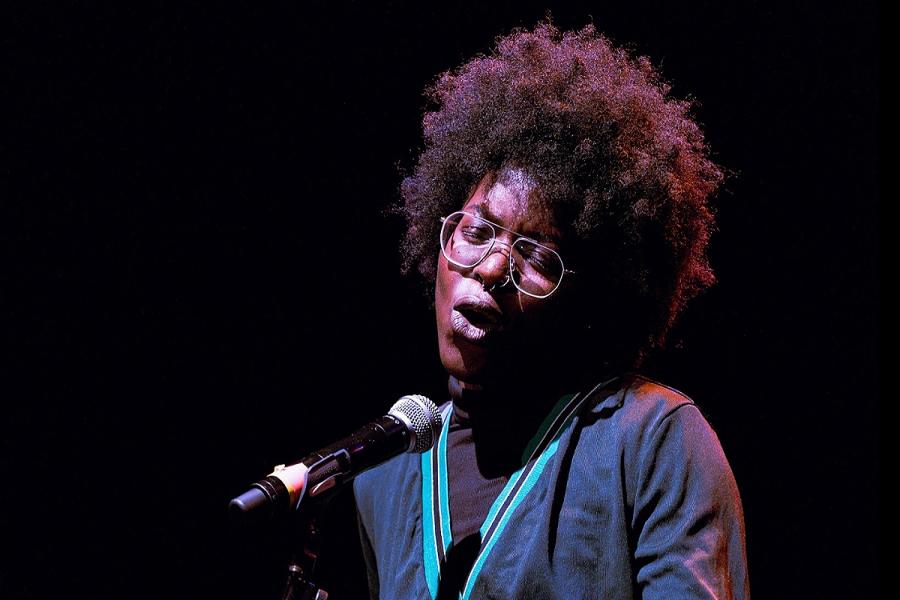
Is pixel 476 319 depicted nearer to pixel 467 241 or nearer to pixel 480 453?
pixel 467 241

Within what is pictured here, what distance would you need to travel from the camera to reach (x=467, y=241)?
1.94 metres

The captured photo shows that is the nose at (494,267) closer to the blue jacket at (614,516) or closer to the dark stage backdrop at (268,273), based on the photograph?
the blue jacket at (614,516)

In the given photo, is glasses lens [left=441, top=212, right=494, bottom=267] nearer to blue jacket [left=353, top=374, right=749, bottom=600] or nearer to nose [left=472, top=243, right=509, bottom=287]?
nose [left=472, top=243, right=509, bottom=287]

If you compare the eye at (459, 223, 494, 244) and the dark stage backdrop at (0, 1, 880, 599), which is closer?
the eye at (459, 223, 494, 244)

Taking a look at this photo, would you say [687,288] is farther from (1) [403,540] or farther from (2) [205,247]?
(2) [205,247]

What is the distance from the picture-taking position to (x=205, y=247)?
2785 mm

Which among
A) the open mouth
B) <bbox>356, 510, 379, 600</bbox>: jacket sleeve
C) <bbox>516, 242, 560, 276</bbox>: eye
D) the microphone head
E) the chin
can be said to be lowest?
<bbox>356, 510, 379, 600</bbox>: jacket sleeve

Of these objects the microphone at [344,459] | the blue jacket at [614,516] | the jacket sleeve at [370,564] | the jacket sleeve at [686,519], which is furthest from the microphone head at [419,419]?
the jacket sleeve at [370,564]

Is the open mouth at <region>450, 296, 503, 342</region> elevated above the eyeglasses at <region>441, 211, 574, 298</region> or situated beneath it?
situated beneath

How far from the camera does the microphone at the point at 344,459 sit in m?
1.24

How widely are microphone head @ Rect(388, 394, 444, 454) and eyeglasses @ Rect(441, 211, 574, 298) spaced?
0.40 meters

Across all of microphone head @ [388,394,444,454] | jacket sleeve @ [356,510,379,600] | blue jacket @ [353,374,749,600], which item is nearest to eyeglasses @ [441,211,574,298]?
blue jacket @ [353,374,749,600]

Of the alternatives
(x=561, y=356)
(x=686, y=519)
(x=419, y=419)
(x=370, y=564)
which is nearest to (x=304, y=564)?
(x=419, y=419)

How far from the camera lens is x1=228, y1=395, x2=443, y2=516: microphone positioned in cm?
124
